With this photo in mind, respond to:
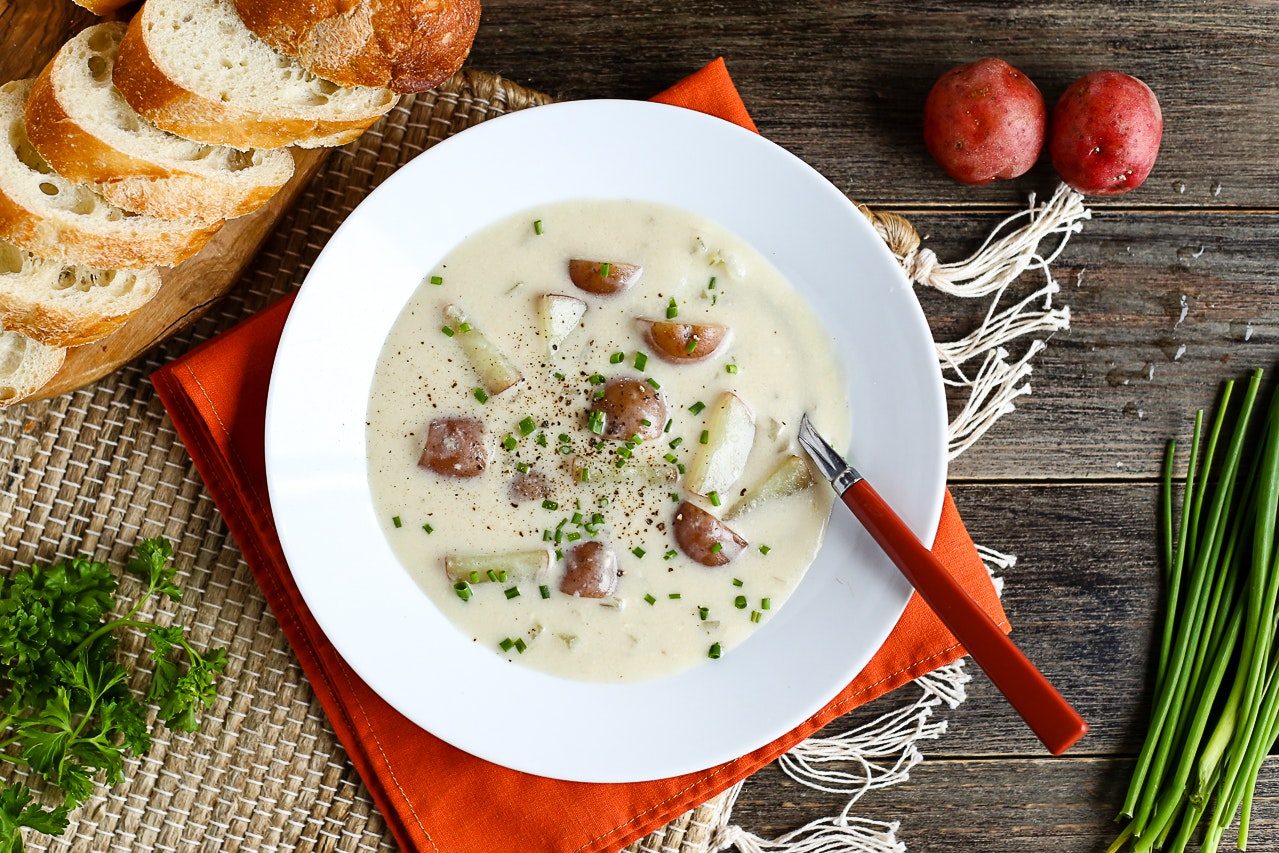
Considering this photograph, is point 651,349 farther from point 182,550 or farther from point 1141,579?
point 1141,579

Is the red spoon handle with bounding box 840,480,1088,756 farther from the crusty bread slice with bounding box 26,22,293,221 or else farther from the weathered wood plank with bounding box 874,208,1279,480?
the crusty bread slice with bounding box 26,22,293,221

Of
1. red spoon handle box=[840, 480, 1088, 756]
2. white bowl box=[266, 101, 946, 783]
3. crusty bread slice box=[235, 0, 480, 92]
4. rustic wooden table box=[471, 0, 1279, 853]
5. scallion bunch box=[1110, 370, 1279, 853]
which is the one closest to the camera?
red spoon handle box=[840, 480, 1088, 756]

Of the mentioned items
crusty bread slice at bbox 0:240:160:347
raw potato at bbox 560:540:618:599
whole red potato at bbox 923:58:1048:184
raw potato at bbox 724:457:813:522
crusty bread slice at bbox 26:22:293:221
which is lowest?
raw potato at bbox 560:540:618:599

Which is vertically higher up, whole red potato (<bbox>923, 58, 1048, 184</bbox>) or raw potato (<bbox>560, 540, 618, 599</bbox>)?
whole red potato (<bbox>923, 58, 1048, 184</bbox>)

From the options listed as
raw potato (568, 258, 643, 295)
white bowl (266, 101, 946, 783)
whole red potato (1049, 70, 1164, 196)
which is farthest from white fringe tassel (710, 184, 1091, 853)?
raw potato (568, 258, 643, 295)

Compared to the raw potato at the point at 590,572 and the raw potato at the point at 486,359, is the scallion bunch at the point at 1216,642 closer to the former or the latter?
the raw potato at the point at 590,572

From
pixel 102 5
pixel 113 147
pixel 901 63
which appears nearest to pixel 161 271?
pixel 113 147

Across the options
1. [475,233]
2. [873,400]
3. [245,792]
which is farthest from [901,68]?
[245,792]

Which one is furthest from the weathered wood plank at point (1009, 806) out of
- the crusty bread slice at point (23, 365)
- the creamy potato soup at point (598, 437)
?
the crusty bread slice at point (23, 365)
